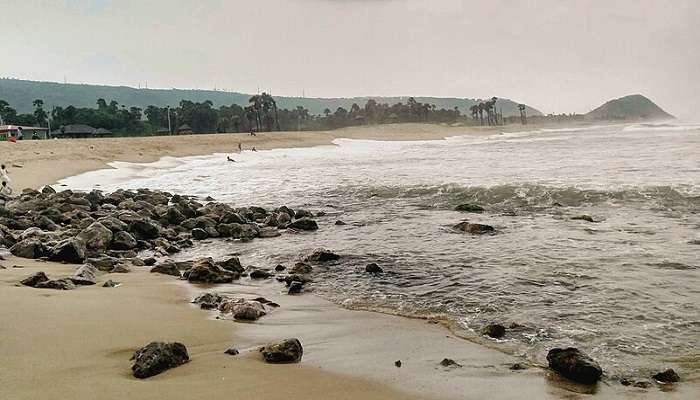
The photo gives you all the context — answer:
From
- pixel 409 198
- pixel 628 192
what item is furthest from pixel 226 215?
pixel 628 192

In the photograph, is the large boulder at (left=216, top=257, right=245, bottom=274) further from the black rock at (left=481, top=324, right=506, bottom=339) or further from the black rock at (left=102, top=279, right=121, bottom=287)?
the black rock at (left=481, top=324, right=506, bottom=339)

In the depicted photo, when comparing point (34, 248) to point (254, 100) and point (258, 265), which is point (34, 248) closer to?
point (258, 265)

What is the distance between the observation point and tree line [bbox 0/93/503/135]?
8425 cm

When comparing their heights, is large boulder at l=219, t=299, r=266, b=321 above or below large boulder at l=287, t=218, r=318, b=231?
above

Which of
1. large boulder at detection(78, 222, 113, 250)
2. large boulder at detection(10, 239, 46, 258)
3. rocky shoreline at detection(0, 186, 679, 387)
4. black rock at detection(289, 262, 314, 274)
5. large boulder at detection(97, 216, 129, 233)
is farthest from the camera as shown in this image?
large boulder at detection(97, 216, 129, 233)

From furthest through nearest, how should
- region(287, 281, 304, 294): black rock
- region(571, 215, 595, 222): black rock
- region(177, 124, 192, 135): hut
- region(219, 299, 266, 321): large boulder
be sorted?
region(177, 124, 192, 135): hut
region(571, 215, 595, 222): black rock
region(287, 281, 304, 294): black rock
region(219, 299, 266, 321): large boulder

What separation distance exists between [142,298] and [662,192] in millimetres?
14504

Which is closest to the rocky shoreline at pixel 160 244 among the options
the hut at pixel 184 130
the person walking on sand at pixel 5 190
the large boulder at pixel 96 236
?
the large boulder at pixel 96 236

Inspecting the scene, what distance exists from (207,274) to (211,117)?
319 feet

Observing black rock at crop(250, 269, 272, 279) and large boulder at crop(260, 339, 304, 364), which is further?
black rock at crop(250, 269, 272, 279)

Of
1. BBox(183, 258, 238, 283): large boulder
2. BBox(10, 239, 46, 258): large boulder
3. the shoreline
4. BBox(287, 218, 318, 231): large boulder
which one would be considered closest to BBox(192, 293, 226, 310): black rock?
BBox(183, 258, 238, 283): large boulder

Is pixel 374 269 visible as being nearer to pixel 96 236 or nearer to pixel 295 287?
pixel 295 287

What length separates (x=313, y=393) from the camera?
414 cm

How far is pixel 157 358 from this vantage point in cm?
445
